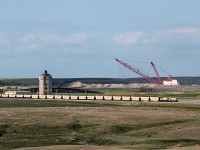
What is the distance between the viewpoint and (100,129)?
2119 inches

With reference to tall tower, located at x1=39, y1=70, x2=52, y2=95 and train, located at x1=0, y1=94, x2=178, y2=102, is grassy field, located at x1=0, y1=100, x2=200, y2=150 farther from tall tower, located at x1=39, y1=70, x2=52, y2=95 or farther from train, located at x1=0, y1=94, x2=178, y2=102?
tall tower, located at x1=39, y1=70, x2=52, y2=95

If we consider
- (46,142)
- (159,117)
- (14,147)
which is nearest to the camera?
(14,147)

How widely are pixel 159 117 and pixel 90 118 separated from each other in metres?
7.96

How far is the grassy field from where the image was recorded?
4528 cm

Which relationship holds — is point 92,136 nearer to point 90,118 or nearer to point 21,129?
point 21,129

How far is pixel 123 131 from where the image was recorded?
2090 inches

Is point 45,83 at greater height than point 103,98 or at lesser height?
greater

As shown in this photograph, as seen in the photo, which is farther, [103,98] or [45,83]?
[45,83]

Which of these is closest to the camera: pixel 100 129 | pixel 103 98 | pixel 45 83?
pixel 100 129

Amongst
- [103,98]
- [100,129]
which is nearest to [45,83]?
[103,98]

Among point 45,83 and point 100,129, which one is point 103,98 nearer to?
point 45,83

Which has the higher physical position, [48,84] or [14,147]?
[48,84]

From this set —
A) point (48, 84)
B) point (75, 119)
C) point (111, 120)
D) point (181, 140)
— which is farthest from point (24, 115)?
point (48, 84)

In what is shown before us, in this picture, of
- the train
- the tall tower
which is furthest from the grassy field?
the tall tower
